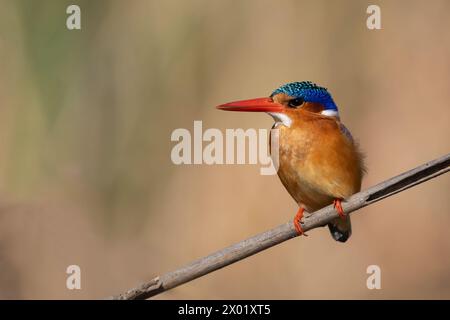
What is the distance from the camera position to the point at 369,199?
215cm

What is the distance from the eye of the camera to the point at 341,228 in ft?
9.77

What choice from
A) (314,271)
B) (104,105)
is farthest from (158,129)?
(314,271)

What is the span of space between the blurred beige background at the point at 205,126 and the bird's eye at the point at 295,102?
51cm

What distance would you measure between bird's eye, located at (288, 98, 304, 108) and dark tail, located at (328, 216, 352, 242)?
494mm

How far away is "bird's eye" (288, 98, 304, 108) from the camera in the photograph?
9.27ft

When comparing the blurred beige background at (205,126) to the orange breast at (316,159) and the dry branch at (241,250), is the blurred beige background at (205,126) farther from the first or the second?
the dry branch at (241,250)

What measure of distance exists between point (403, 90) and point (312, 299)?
1085 mm

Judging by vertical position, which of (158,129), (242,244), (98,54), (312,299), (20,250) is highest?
(98,54)

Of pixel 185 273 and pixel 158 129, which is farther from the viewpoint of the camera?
pixel 158 129

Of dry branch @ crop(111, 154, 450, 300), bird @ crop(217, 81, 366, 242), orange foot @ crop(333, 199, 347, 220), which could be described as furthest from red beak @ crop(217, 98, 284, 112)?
dry branch @ crop(111, 154, 450, 300)

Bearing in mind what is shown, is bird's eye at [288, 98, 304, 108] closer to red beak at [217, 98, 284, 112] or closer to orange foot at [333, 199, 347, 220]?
red beak at [217, 98, 284, 112]

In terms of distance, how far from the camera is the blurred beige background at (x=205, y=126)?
133 inches

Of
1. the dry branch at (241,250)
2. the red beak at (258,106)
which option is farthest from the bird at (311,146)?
the dry branch at (241,250)
